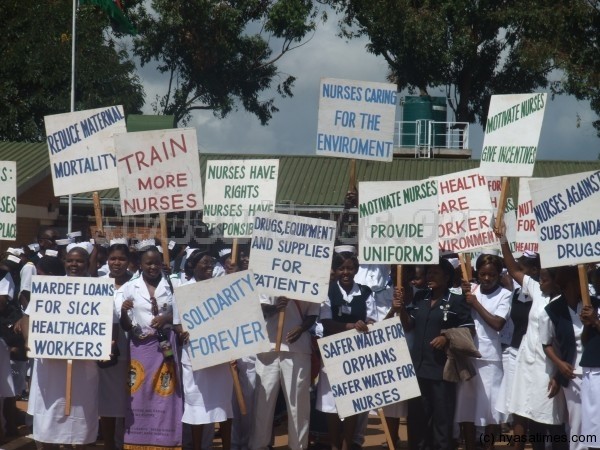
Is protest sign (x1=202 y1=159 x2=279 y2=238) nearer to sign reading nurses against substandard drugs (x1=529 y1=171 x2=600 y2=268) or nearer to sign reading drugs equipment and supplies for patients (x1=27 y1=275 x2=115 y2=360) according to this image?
sign reading drugs equipment and supplies for patients (x1=27 y1=275 x2=115 y2=360)

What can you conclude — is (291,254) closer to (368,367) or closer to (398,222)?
(398,222)

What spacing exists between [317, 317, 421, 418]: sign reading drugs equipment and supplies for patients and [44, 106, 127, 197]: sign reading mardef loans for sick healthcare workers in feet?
9.60

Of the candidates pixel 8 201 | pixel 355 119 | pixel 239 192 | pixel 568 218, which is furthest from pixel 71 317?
pixel 568 218

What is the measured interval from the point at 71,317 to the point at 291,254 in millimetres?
2023

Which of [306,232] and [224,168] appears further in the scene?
[224,168]

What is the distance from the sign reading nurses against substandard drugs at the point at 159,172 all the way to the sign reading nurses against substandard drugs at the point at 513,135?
2811mm

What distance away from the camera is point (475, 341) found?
9859mm

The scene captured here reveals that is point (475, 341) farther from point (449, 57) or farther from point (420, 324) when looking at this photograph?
point (449, 57)

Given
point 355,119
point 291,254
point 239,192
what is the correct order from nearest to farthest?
point 291,254 → point 355,119 → point 239,192

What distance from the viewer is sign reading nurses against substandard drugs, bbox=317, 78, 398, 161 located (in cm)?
1062

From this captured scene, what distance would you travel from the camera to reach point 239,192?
1102 centimetres

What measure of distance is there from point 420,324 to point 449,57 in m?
25.6

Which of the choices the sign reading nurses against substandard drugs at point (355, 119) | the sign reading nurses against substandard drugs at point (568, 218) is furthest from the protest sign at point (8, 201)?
the sign reading nurses against substandard drugs at point (568, 218)

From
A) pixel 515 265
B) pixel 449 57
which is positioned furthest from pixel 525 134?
pixel 449 57
